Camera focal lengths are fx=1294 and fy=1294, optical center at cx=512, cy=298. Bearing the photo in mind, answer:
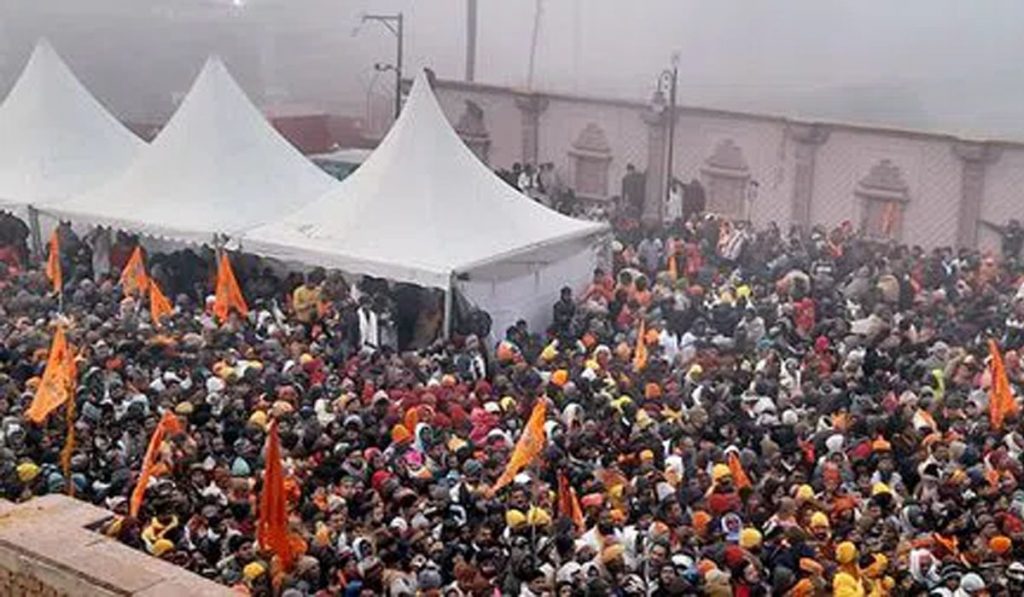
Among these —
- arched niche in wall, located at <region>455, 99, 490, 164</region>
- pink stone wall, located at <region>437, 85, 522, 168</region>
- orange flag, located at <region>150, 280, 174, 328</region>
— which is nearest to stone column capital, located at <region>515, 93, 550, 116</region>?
pink stone wall, located at <region>437, 85, 522, 168</region>

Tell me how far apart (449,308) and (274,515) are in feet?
16.3

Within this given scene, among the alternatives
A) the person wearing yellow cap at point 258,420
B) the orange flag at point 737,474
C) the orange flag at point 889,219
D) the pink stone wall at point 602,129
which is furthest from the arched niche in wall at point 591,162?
the orange flag at point 737,474

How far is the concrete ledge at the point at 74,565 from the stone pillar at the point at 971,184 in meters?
13.1

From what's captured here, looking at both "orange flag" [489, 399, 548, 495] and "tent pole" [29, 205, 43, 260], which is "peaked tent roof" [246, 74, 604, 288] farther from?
"orange flag" [489, 399, 548, 495]

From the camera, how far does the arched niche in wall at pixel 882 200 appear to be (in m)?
17.0

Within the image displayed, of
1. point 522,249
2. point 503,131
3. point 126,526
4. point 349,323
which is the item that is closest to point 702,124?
point 503,131

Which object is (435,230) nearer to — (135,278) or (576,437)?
(135,278)

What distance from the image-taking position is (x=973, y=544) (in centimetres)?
675

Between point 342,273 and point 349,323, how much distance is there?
1.22 m

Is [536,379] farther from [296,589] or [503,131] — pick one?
[503,131]

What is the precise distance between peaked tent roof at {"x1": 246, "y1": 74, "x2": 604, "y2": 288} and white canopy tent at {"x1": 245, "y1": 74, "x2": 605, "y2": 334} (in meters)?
0.01

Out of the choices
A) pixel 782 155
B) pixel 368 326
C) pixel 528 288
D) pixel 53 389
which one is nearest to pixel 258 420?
pixel 53 389

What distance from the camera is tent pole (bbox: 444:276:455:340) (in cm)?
1129

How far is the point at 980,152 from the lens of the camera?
638 inches
